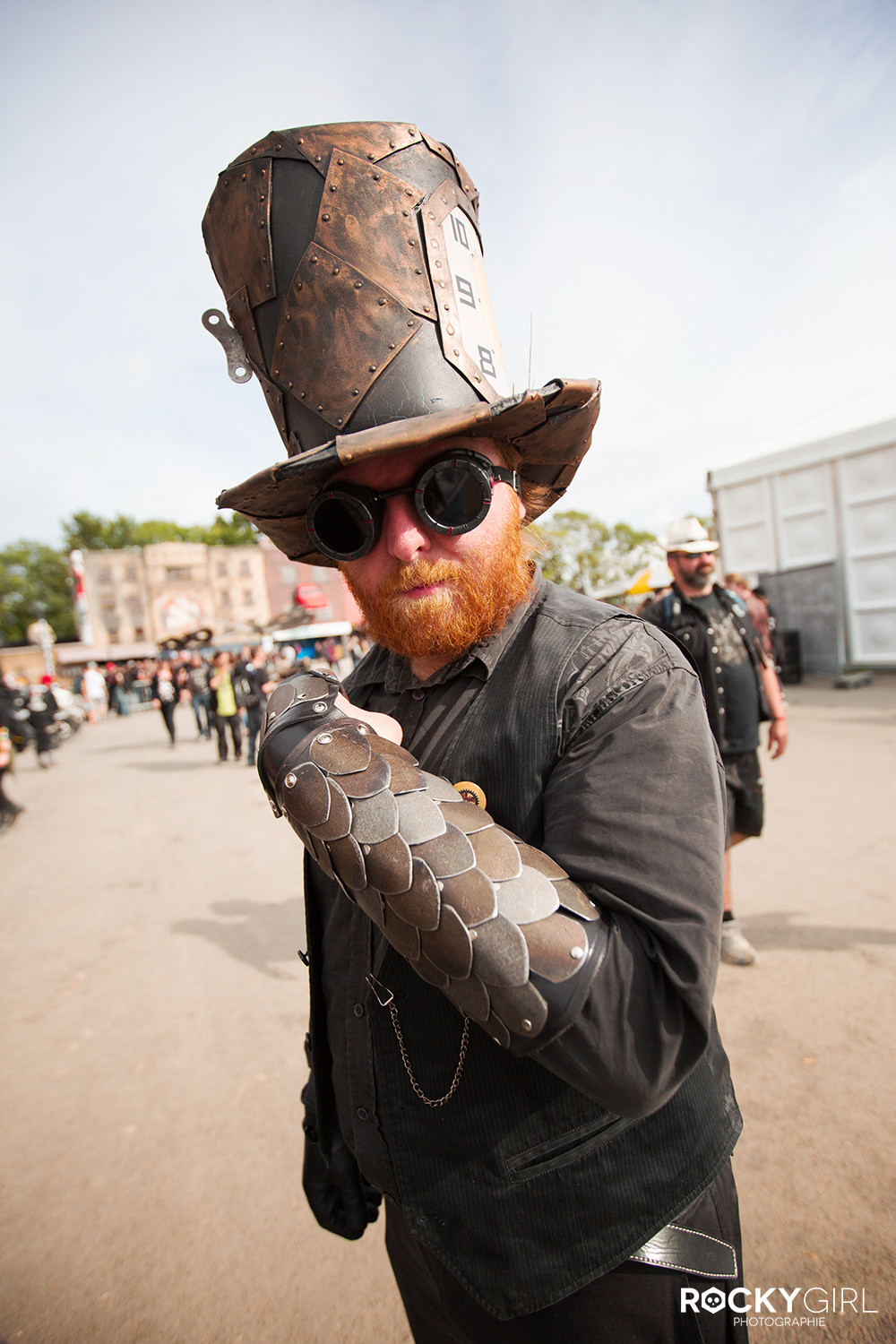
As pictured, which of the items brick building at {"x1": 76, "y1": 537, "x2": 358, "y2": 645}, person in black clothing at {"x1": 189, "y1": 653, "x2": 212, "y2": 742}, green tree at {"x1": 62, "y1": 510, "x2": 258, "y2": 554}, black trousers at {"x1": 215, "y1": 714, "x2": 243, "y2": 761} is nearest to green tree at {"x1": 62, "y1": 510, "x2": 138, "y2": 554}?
green tree at {"x1": 62, "y1": 510, "x2": 258, "y2": 554}

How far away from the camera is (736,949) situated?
3502 millimetres

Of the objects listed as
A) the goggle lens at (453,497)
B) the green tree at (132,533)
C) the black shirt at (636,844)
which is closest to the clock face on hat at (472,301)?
the goggle lens at (453,497)

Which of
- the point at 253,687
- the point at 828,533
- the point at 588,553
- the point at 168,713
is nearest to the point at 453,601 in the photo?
the point at 253,687

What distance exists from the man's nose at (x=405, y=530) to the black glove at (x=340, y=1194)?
1419 mm

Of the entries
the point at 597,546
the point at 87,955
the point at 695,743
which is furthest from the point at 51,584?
the point at 695,743

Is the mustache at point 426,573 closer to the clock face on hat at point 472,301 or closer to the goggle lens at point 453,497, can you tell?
the goggle lens at point 453,497

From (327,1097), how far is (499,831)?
1017mm

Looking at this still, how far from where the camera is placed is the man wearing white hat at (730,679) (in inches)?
138

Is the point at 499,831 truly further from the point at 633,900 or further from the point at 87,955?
the point at 87,955

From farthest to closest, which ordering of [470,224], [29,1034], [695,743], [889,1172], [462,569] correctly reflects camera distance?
[29,1034] < [889,1172] < [470,224] < [462,569] < [695,743]

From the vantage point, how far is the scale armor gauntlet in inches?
32.9

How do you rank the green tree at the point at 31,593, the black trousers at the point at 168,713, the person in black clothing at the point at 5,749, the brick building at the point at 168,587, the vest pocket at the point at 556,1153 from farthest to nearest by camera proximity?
the green tree at the point at 31,593, the brick building at the point at 168,587, the black trousers at the point at 168,713, the person in black clothing at the point at 5,749, the vest pocket at the point at 556,1153

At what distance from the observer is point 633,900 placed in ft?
2.88

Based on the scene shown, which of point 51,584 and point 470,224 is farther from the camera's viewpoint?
point 51,584
